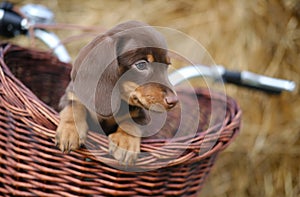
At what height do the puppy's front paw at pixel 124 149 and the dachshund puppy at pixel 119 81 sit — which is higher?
the dachshund puppy at pixel 119 81

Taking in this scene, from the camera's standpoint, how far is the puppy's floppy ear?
161cm

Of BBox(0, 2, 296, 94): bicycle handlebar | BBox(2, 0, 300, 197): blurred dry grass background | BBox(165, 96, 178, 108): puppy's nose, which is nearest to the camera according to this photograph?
BBox(165, 96, 178, 108): puppy's nose

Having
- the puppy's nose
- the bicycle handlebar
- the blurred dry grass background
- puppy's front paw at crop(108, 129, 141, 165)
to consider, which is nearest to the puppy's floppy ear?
puppy's front paw at crop(108, 129, 141, 165)

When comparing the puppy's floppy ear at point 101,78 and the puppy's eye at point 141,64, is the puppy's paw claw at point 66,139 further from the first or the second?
the puppy's eye at point 141,64

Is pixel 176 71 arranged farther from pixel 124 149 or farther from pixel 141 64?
pixel 124 149

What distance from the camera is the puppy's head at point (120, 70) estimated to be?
5.28ft

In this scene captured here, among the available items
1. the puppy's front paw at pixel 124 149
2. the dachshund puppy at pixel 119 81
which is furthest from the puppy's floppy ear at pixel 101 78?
the puppy's front paw at pixel 124 149

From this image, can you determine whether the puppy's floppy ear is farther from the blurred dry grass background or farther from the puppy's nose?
the blurred dry grass background

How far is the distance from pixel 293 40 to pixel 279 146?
2.45ft

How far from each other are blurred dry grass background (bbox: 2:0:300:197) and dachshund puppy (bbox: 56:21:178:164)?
1.90 m

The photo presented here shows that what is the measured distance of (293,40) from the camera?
3.55 metres

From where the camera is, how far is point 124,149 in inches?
60.5

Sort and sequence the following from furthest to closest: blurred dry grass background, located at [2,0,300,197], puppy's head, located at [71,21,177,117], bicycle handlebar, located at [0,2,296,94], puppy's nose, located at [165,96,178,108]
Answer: blurred dry grass background, located at [2,0,300,197] → bicycle handlebar, located at [0,2,296,94] → puppy's head, located at [71,21,177,117] → puppy's nose, located at [165,96,178,108]

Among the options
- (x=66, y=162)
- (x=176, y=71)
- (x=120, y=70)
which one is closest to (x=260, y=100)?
(x=176, y=71)
